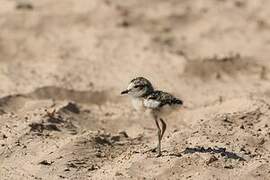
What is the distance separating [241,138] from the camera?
31.4 feet

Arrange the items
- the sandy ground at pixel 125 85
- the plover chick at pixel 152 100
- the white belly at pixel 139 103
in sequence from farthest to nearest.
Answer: the white belly at pixel 139 103 < the plover chick at pixel 152 100 < the sandy ground at pixel 125 85

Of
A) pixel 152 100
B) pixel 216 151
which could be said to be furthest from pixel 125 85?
pixel 216 151

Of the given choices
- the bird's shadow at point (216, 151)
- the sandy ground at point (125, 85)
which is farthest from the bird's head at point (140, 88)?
the bird's shadow at point (216, 151)

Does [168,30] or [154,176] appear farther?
[168,30]

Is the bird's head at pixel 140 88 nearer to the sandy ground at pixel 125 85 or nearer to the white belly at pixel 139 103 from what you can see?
the white belly at pixel 139 103

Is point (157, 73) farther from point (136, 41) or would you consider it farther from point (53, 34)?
point (53, 34)

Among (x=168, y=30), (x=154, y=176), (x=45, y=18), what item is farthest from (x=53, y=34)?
(x=154, y=176)

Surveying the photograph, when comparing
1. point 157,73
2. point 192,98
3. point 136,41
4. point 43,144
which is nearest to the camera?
point 43,144

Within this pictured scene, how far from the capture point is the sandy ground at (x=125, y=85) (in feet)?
28.6

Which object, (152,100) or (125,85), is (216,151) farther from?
(125,85)

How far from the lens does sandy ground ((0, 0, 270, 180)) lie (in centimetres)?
872

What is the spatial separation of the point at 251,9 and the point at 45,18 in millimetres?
4031

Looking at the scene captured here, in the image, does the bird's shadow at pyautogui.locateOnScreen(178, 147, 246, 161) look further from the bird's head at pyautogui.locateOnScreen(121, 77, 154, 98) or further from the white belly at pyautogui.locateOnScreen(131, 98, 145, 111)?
the bird's head at pyautogui.locateOnScreen(121, 77, 154, 98)

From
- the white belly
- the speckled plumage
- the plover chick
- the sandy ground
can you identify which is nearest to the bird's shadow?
the sandy ground
